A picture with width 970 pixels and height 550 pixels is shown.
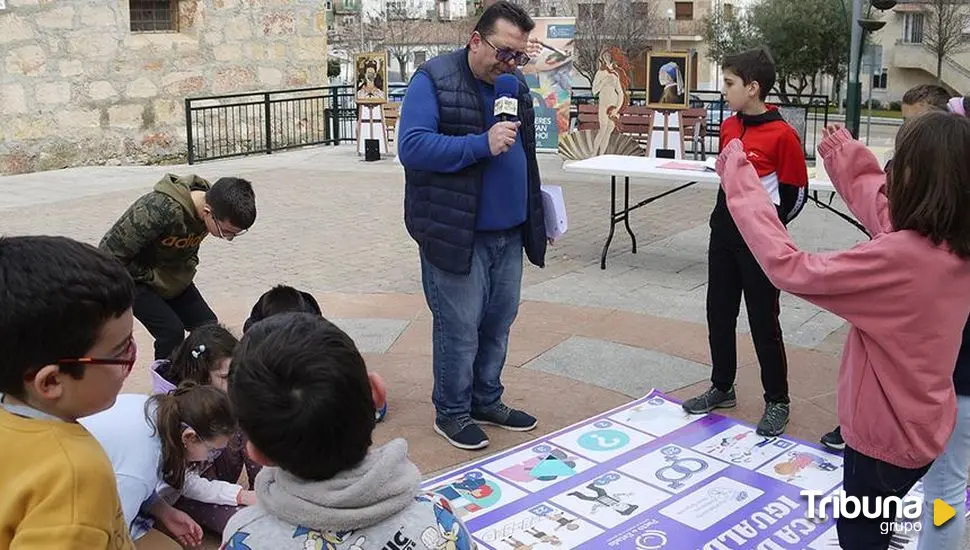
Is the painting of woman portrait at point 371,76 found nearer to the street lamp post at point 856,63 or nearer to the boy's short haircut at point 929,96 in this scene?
the street lamp post at point 856,63

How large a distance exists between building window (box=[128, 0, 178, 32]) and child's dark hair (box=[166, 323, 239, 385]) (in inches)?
473

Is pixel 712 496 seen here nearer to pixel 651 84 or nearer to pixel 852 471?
pixel 852 471

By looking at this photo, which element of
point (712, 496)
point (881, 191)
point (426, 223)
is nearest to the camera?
point (881, 191)

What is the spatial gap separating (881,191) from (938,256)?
0.54m

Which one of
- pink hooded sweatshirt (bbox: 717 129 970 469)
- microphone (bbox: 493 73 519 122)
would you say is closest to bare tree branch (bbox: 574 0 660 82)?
microphone (bbox: 493 73 519 122)

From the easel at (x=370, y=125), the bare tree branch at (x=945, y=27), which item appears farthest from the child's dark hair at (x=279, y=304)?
the bare tree branch at (x=945, y=27)

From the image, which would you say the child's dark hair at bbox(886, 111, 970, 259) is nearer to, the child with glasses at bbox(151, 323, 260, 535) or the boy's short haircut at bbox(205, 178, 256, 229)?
the child with glasses at bbox(151, 323, 260, 535)

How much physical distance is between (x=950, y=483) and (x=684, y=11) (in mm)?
48053

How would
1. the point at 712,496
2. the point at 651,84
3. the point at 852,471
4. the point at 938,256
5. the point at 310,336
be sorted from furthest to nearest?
the point at 651,84 < the point at 712,496 < the point at 852,471 < the point at 938,256 < the point at 310,336

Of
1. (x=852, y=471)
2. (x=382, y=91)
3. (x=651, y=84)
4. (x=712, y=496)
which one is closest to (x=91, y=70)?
(x=382, y=91)

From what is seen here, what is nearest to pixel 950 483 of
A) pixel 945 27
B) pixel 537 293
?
pixel 537 293

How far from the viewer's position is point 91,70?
44.1 ft

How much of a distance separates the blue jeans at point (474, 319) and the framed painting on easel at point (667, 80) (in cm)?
1061

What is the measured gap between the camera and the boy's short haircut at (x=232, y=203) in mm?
3775
